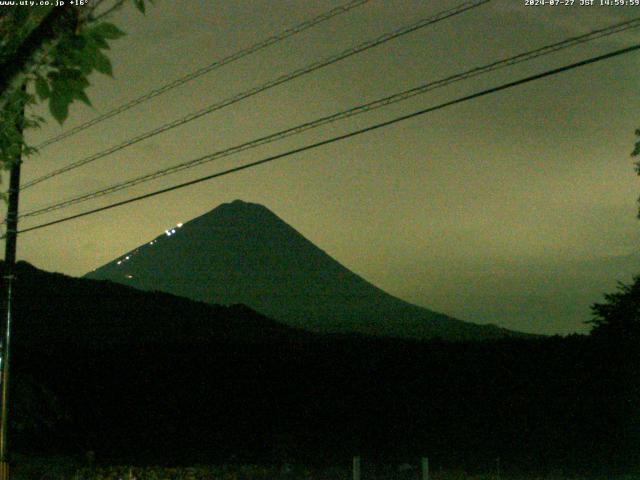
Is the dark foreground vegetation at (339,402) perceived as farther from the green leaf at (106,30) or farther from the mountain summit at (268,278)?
the mountain summit at (268,278)

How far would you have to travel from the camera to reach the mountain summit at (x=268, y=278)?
3627 inches

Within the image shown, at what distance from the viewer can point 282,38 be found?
40.5 ft

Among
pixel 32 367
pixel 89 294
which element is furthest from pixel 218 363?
pixel 89 294

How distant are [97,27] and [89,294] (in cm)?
4206

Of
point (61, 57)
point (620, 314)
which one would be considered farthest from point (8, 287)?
point (620, 314)

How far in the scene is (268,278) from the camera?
109 metres

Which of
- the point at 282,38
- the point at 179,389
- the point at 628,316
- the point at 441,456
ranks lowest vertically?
the point at 441,456

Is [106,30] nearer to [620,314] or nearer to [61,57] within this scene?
[61,57]

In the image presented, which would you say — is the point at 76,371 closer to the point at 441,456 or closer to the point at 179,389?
the point at 179,389

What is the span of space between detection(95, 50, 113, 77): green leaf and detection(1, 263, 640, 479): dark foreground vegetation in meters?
15.0

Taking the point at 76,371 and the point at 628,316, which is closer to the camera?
the point at 628,316

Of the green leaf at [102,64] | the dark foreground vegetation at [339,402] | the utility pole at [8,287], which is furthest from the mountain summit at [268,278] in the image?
the green leaf at [102,64]

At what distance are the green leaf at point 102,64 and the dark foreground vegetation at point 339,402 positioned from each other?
15.0 m

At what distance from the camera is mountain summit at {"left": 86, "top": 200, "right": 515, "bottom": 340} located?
92125 mm
